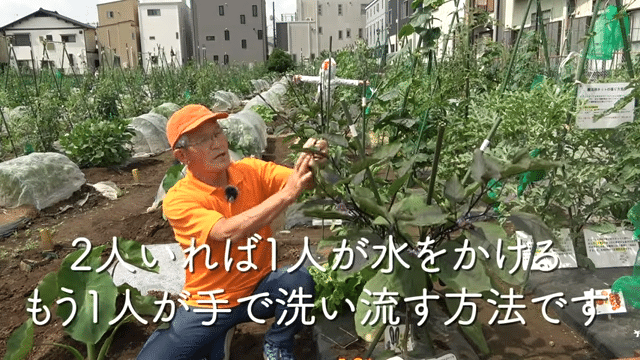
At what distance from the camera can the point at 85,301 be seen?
2010mm

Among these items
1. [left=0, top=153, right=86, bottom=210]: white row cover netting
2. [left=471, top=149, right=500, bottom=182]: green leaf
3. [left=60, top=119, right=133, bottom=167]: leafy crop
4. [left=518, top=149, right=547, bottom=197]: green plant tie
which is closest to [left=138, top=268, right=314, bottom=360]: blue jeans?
[left=518, top=149, right=547, bottom=197]: green plant tie

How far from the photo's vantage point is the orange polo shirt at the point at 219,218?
1.86m

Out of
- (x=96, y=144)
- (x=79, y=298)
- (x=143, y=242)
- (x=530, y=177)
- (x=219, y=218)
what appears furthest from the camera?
(x=96, y=144)

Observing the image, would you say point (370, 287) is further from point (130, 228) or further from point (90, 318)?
point (130, 228)

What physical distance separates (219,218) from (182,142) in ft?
1.04

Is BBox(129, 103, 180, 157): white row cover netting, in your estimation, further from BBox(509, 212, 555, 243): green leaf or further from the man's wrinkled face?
BBox(509, 212, 555, 243): green leaf

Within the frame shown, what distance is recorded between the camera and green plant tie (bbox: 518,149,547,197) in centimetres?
217

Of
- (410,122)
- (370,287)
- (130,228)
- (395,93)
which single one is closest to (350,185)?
(370,287)

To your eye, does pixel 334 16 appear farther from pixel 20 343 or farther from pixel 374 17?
pixel 20 343

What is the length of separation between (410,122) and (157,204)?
2917mm

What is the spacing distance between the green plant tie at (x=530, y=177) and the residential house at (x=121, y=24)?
3984 cm

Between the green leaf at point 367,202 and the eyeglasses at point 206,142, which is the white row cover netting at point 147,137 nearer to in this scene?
the eyeglasses at point 206,142

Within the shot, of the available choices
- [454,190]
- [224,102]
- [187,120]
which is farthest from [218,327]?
[224,102]

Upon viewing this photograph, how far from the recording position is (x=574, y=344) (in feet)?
7.25
